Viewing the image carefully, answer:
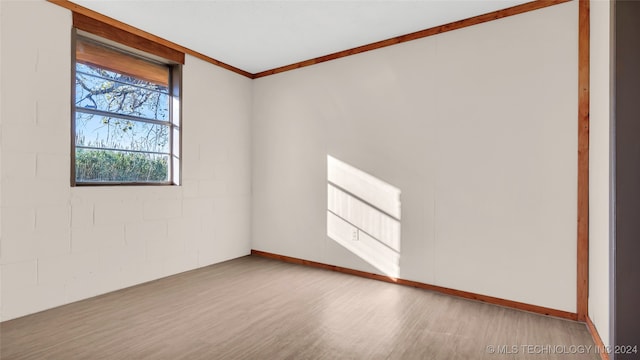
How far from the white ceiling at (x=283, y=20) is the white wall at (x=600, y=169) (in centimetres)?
87

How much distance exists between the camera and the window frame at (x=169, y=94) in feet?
9.55

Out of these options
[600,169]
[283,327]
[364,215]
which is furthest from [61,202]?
[600,169]

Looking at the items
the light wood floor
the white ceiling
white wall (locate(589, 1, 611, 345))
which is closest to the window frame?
the white ceiling

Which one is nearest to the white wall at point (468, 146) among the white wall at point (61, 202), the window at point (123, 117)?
the white wall at point (61, 202)

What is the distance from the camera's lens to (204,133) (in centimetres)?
408

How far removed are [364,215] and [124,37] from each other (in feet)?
10.5

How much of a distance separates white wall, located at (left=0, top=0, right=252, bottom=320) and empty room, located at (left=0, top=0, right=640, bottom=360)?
0.05 ft

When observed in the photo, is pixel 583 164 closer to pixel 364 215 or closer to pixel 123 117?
pixel 364 215

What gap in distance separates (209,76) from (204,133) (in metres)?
0.76

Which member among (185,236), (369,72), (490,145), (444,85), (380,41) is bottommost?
(185,236)

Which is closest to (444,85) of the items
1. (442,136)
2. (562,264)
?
(442,136)

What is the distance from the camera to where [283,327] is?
7.99ft

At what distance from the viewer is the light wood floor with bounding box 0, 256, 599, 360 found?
2088 mm

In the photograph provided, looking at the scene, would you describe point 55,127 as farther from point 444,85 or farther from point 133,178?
point 444,85
